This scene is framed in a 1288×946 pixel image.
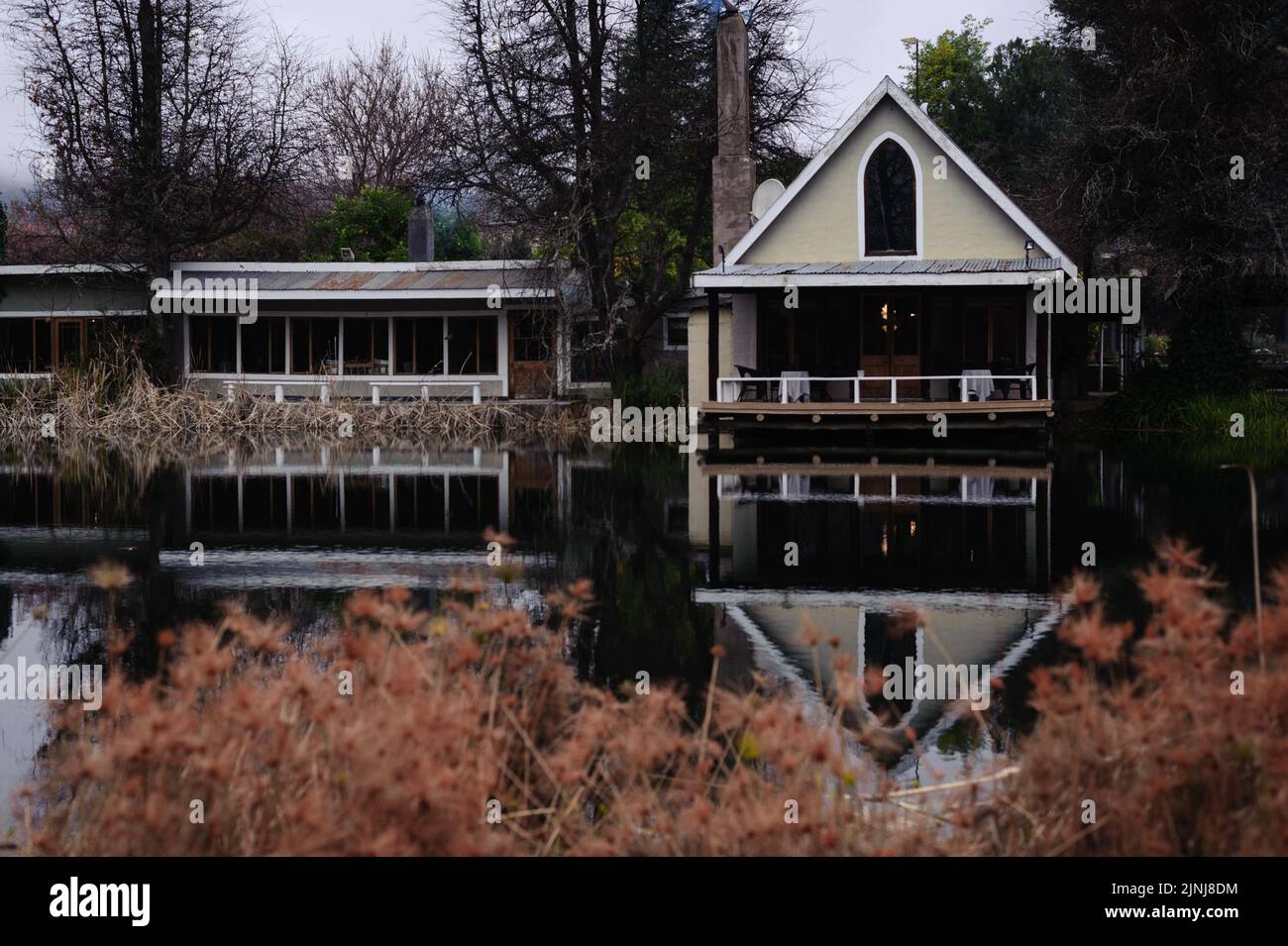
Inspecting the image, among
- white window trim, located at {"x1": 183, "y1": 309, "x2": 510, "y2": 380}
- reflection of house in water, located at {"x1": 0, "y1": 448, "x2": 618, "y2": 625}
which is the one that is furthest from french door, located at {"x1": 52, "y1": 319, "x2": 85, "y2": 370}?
reflection of house in water, located at {"x1": 0, "y1": 448, "x2": 618, "y2": 625}

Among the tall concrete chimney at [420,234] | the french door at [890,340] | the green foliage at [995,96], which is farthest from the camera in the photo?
the green foliage at [995,96]

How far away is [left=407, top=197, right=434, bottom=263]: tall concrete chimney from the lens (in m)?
41.5

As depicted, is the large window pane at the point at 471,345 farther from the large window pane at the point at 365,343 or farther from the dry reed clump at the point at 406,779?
the dry reed clump at the point at 406,779

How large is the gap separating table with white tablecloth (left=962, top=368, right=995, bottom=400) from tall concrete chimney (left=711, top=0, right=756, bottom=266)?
21.8 feet

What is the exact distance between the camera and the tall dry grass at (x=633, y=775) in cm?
392

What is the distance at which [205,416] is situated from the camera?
1231 inches

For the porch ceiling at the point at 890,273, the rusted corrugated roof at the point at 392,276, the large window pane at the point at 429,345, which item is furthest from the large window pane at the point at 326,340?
the porch ceiling at the point at 890,273

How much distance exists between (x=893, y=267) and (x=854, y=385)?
2587 millimetres

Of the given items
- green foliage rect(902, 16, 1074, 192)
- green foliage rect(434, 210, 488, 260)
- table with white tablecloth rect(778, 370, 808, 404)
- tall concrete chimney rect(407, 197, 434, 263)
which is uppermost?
green foliage rect(902, 16, 1074, 192)

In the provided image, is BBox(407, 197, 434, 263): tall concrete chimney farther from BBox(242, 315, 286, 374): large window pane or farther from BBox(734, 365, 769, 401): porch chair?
BBox(734, 365, 769, 401): porch chair

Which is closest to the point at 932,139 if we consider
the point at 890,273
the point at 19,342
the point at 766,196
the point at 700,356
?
the point at 890,273

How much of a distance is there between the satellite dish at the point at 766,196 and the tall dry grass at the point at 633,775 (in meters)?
27.9

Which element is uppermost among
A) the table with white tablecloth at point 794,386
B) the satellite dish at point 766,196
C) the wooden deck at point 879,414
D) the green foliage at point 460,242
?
the green foliage at point 460,242

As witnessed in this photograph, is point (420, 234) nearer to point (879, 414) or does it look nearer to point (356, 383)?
point (356, 383)
